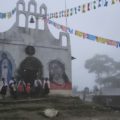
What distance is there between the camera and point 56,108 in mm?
24234

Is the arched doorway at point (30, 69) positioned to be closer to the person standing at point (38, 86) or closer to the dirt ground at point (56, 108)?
the person standing at point (38, 86)

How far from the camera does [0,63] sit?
29062mm

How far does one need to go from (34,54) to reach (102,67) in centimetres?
4398

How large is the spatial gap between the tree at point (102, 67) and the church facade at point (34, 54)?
3737 cm

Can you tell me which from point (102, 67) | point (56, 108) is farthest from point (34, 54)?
point (102, 67)

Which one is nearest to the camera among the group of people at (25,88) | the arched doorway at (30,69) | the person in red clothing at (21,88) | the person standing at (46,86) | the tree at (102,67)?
the group of people at (25,88)

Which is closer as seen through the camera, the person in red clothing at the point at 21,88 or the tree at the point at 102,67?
the person in red clothing at the point at 21,88

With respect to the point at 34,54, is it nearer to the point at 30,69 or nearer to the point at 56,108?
the point at 30,69

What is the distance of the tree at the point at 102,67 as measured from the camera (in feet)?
232

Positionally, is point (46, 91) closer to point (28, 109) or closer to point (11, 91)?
point (11, 91)

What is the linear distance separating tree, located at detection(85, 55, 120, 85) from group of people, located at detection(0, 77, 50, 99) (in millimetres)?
39180

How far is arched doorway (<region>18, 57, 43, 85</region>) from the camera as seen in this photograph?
2996 cm

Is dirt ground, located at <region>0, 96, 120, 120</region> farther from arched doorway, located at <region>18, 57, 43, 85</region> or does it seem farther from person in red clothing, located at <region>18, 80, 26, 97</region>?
arched doorway, located at <region>18, 57, 43, 85</region>

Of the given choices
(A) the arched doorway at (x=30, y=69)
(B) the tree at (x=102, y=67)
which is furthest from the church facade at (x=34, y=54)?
(B) the tree at (x=102, y=67)
